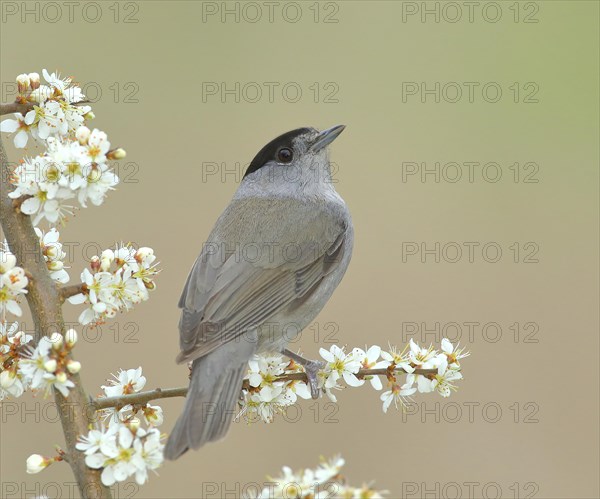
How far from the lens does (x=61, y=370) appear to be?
2461mm

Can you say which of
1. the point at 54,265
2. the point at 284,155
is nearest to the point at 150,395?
the point at 54,265

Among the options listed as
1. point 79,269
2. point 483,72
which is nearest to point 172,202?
point 79,269

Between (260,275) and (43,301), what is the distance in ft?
6.29

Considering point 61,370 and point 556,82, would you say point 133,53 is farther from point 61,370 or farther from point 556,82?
point 61,370

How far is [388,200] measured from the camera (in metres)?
8.44

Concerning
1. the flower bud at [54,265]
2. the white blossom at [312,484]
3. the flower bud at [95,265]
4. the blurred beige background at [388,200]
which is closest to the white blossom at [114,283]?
the flower bud at [95,265]

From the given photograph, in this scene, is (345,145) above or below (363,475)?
above

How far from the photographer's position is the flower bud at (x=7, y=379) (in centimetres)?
258

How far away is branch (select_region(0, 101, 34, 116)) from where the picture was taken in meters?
2.71

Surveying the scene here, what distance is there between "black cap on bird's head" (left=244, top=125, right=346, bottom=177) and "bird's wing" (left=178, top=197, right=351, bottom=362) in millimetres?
464

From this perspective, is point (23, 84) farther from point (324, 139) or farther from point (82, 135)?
point (324, 139)

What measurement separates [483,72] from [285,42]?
214 cm

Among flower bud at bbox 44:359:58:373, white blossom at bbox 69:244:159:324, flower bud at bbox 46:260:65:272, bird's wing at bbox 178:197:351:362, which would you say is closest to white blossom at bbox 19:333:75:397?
flower bud at bbox 44:359:58:373

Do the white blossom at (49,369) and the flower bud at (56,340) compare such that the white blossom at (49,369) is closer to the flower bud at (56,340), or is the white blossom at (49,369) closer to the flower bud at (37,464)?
→ the flower bud at (56,340)
